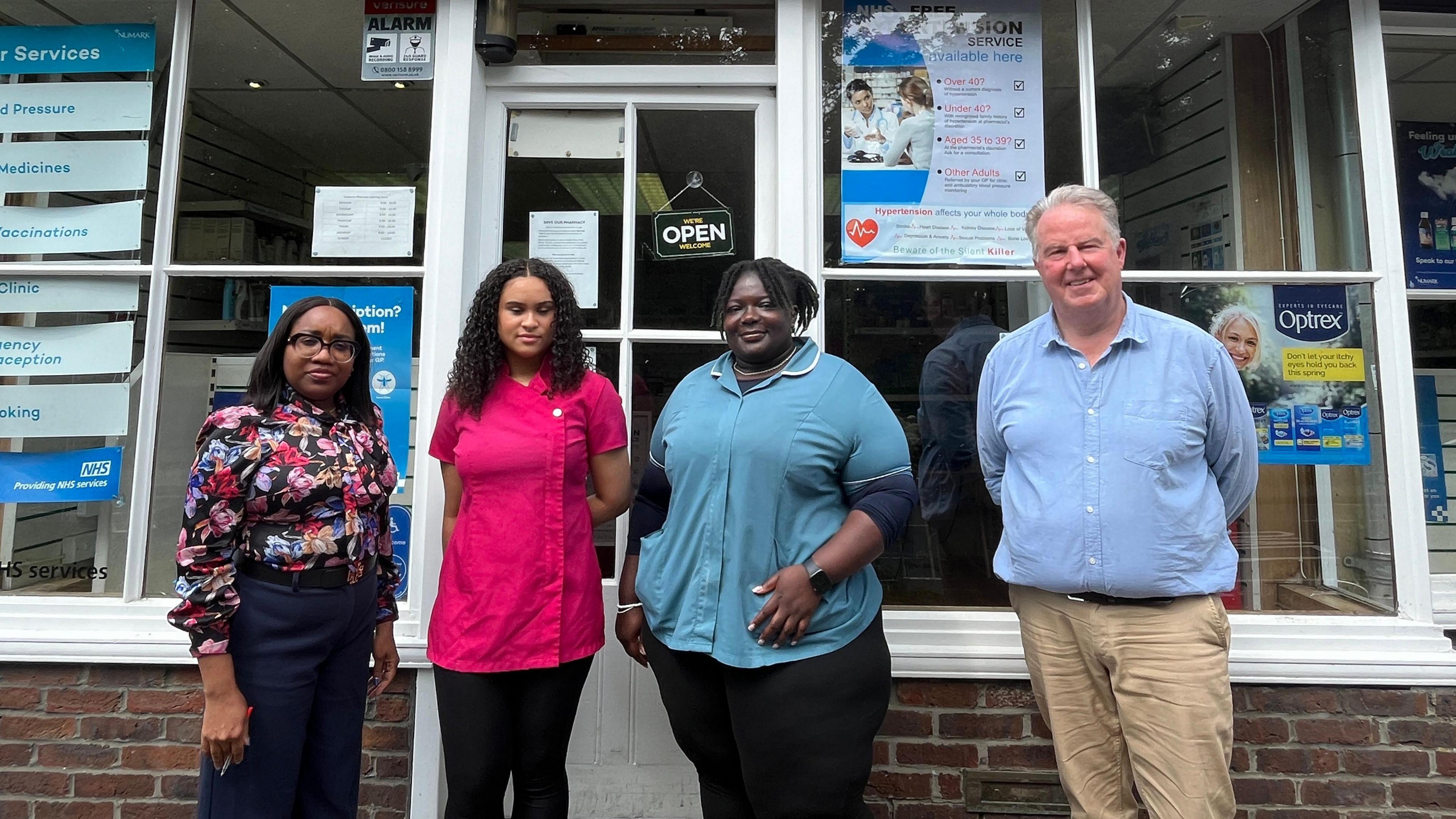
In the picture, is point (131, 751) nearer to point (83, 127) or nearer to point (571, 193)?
point (83, 127)

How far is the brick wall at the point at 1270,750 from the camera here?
2537 mm

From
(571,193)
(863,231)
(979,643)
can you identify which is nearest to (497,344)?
(571,193)

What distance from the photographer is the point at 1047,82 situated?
2834 mm

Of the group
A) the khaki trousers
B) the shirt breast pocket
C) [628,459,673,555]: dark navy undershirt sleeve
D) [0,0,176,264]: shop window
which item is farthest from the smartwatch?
[0,0,176,264]: shop window

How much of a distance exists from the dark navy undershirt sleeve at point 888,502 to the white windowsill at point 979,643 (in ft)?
2.91

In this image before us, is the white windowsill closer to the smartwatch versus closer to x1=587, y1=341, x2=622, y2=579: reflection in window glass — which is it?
x1=587, y1=341, x2=622, y2=579: reflection in window glass

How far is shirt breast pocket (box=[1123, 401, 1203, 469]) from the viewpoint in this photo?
1.83 meters

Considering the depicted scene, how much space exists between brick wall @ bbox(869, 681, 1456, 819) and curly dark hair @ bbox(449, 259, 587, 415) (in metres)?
1.49

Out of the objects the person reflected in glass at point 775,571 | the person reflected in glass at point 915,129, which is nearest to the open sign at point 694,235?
the person reflected in glass at point 915,129

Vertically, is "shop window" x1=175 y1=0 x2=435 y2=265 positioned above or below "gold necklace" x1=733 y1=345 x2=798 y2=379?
above

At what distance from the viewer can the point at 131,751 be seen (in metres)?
2.64

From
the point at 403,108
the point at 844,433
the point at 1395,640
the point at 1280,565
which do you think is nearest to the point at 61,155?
the point at 403,108

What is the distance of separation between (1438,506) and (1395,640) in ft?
2.45

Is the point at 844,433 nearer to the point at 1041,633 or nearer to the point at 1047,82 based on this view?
the point at 1041,633
